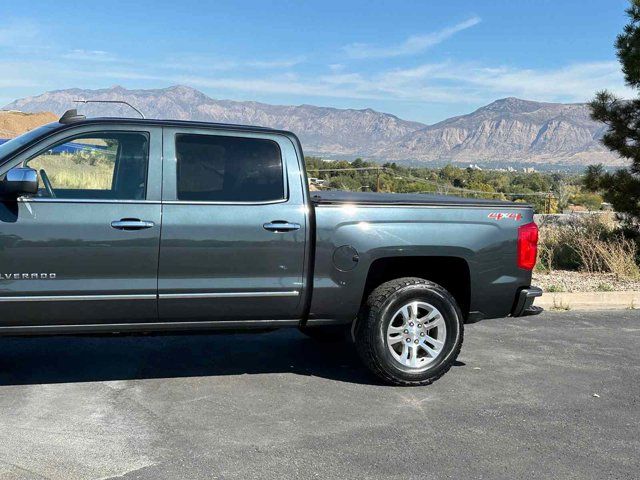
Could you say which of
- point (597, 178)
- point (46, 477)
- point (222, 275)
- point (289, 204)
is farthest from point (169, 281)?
point (597, 178)

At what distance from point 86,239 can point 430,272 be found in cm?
275

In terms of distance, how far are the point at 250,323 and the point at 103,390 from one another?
3.90ft

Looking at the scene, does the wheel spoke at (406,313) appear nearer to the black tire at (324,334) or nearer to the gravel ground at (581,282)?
the black tire at (324,334)

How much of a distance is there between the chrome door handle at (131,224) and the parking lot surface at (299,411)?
1.23 metres

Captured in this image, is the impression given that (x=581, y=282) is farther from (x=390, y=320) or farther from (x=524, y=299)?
(x=390, y=320)

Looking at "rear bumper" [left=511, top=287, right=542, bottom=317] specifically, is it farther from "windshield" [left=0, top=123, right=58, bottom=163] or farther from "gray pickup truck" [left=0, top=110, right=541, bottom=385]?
"windshield" [left=0, top=123, right=58, bottom=163]

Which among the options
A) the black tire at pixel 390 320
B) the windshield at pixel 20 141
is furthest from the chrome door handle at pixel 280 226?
the windshield at pixel 20 141

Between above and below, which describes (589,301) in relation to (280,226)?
below

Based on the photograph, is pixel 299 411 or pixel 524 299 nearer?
pixel 299 411

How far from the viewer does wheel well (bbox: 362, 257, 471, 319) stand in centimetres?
563

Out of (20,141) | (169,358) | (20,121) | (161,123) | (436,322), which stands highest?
(20,121)

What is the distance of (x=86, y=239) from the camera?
4.80 meters

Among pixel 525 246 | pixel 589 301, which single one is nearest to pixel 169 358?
pixel 525 246

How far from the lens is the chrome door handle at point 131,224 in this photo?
4.87 m
